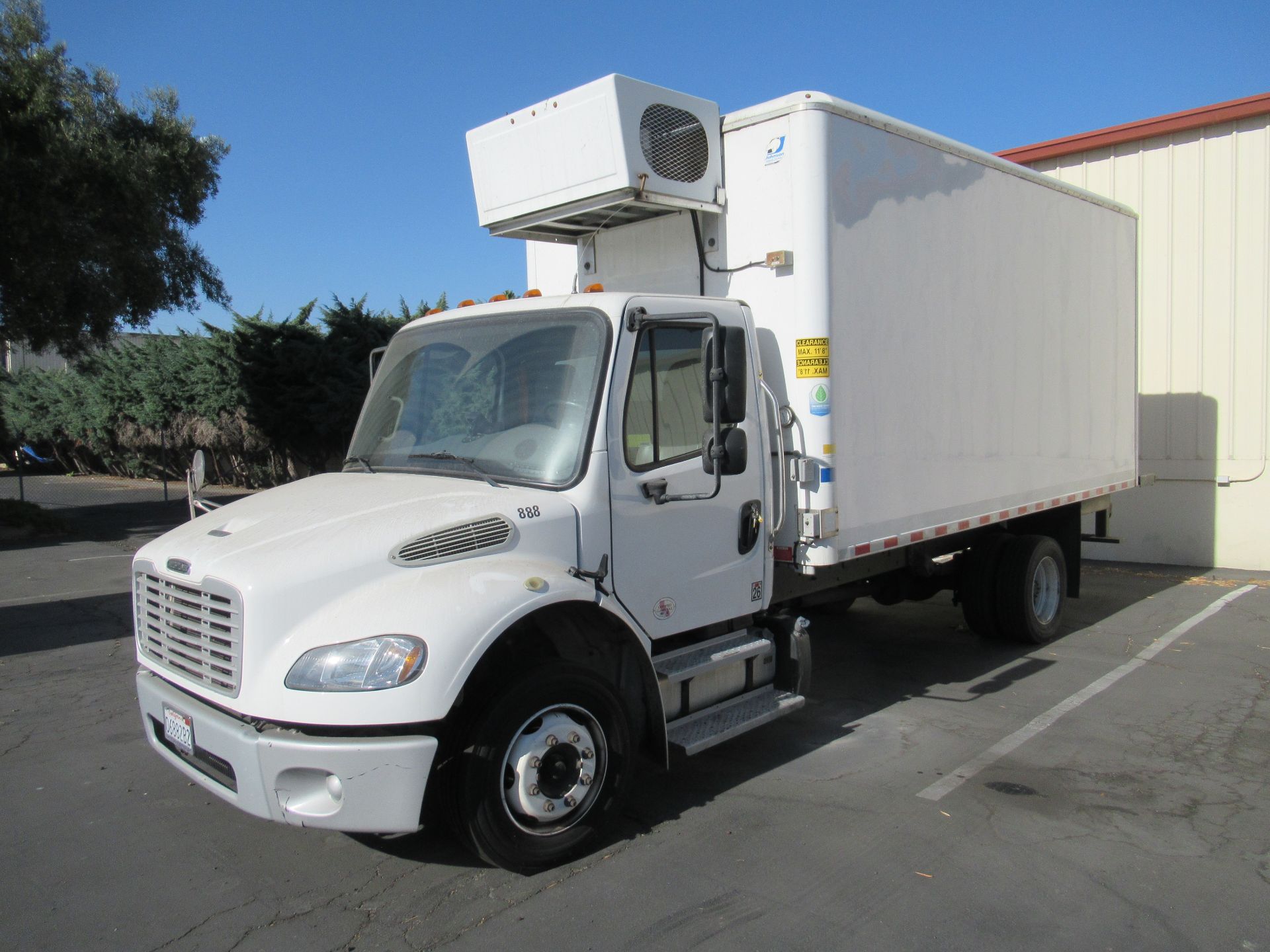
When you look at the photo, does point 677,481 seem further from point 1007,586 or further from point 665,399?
point 1007,586

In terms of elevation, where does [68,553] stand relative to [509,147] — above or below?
below

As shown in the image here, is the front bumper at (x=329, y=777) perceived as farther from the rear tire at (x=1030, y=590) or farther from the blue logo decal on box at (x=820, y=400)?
the rear tire at (x=1030, y=590)

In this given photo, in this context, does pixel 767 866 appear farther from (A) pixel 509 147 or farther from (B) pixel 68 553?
(B) pixel 68 553

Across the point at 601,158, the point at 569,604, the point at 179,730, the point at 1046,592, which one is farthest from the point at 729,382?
the point at 1046,592

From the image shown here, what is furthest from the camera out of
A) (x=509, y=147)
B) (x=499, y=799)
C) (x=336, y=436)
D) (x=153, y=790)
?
(x=336, y=436)

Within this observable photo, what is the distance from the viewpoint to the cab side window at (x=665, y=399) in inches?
179

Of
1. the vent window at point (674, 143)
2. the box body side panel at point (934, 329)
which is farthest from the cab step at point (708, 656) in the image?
the vent window at point (674, 143)

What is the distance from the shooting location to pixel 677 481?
4.70 metres

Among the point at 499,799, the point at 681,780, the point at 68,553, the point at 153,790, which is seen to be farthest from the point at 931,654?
the point at 68,553

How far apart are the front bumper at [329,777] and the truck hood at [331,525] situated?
595mm

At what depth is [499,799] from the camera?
3.86 meters

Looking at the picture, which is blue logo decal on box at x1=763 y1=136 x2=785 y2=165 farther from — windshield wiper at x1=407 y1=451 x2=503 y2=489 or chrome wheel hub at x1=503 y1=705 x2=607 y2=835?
chrome wheel hub at x1=503 y1=705 x2=607 y2=835

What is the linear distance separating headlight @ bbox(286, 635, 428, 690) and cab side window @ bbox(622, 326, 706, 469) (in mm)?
1440

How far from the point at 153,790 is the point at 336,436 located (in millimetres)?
16293
